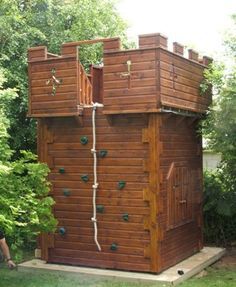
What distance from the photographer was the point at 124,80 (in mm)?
7438

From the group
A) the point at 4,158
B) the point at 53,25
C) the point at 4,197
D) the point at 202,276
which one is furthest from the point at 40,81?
the point at 202,276

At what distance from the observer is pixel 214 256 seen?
8898 mm

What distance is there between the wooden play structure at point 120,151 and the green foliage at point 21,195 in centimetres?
78

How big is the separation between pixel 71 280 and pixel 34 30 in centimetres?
543

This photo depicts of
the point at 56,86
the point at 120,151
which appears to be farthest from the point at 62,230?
the point at 56,86

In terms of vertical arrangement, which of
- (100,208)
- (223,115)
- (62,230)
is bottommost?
(62,230)

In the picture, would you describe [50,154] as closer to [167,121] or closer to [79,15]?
[167,121]

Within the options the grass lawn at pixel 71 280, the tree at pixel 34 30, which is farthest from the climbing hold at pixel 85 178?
the tree at pixel 34 30

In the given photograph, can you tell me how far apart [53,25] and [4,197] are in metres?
5.39

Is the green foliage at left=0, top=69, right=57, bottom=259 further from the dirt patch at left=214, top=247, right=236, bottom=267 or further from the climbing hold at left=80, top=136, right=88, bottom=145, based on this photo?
the dirt patch at left=214, top=247, right=236, bottom=267

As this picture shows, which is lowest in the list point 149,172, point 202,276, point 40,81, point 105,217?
point 202,276

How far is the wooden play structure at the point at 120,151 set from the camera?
7398 millimetres

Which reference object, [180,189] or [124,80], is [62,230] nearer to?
[180,189]

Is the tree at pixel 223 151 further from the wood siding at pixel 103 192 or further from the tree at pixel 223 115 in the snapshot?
the wood siding at pixel 103 192
